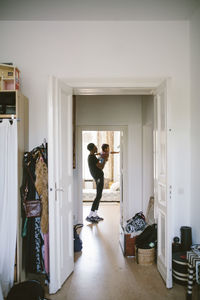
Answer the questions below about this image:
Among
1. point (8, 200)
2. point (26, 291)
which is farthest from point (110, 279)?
point (8, 200)

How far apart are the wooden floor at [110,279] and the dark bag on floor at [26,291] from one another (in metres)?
0.30

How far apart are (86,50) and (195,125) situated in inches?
63.4

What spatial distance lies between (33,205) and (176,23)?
2752mm

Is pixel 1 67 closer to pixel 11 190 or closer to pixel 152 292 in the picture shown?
pixel 11 190

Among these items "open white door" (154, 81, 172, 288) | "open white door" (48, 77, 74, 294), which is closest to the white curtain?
"open white door" (48, 77, 74, 294)

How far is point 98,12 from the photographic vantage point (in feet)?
9.38

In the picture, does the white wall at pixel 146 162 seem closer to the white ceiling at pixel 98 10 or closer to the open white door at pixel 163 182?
the open white door at pixel 163 182

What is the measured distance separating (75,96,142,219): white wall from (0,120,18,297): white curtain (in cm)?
263

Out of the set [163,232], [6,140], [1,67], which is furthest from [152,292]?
[1,67]

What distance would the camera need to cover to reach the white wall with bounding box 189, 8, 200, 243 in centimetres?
285

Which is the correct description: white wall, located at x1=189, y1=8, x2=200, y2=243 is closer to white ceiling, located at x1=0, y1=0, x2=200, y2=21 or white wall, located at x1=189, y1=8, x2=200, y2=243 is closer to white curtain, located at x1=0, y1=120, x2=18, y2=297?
white ceiling, located at x1=0, y1=0, x2=200, y2=21

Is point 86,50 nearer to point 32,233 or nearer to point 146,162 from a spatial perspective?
point 32,233

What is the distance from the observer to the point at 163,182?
2.86m

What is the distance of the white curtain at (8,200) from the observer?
8.23 feet
